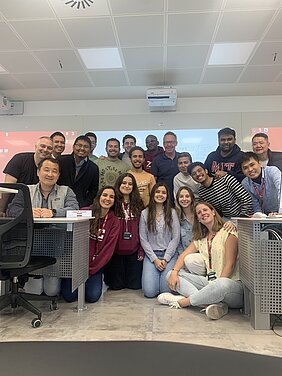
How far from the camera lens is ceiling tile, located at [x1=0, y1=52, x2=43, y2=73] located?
382 centimetres

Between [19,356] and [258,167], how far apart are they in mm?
2891

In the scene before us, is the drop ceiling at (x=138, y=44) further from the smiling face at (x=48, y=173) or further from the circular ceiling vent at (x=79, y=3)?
the smiling face at (x=48, y=173)

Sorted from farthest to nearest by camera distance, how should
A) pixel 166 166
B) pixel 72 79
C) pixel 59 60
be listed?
1. pixel 72 79
2. pixel 166 166
3. pixel 59 60

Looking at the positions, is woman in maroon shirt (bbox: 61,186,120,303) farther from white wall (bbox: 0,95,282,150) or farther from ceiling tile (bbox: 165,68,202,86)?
white wall (bbox: 0,95,282,150)

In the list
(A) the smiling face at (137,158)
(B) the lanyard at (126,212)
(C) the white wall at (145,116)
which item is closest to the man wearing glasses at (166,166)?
(A) the smiling face at (137,158)

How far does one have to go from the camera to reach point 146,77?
176 inches

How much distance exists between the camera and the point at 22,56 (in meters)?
3.85

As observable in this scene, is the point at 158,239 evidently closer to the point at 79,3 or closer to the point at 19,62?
the point at 79,3

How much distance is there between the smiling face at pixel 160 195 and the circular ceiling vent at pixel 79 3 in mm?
1852

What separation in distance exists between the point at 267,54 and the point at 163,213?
2353mm

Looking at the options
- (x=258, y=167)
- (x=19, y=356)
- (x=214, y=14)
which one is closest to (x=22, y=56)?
(x=214, y=14)

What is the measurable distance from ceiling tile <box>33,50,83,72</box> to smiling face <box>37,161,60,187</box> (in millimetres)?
1701

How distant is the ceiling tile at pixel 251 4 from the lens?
2.87 metres

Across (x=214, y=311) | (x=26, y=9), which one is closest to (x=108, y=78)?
(x=26, y=9)
